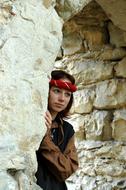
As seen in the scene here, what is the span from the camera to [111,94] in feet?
9.19

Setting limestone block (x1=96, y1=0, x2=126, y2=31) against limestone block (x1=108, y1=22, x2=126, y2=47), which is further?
limestone block (x1=108, y1=22, x2=126, y2=47)

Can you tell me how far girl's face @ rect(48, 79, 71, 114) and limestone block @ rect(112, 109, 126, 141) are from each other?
1.11m

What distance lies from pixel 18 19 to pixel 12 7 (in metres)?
0.04

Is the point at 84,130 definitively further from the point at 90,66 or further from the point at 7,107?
the point at 7,107

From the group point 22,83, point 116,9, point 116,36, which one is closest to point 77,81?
point 116,36

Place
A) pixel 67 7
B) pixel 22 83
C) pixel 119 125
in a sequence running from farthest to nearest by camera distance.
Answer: pixel 119 125 → pixel 67 7 → pixel 22 83

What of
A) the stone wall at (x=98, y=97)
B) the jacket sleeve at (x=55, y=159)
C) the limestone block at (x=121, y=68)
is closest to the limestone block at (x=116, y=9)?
the stone wall at (x=98, y=97)

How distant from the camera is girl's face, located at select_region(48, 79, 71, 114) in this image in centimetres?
167

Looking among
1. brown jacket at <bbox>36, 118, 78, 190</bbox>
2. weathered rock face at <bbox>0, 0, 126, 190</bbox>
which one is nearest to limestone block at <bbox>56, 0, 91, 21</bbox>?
weathered rock face at <bbox>0, 0, 126, 190</bbox>

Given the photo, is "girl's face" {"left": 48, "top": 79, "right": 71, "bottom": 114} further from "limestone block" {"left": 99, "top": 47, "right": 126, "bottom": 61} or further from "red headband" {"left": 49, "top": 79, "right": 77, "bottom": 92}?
"limestone block" {"left": 99, "top": 47, "right": 126, "bottom": 61}

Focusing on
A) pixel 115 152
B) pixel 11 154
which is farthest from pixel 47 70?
pixel 115 152

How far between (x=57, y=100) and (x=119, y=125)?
1.19m

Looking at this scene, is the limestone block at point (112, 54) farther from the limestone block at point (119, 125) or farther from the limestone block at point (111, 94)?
the limestone block at point (119, 125)

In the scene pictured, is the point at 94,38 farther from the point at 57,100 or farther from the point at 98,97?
the point at 57,100
